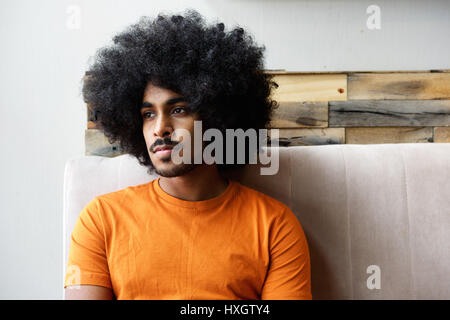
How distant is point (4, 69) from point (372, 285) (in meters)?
1.59

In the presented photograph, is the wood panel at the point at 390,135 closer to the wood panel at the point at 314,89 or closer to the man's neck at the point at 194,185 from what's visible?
the wood panel at the point at 314,89

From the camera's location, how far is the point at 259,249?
3.38ft

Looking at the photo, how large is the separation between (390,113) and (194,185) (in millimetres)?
817

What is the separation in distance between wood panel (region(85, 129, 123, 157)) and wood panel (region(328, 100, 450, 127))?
2.80 feet

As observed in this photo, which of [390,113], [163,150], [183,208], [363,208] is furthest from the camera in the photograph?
[390,113]

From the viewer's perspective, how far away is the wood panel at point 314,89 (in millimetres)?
1390

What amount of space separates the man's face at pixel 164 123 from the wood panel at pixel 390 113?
0.64 metres

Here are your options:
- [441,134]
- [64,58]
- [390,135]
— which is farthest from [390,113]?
[64,58]

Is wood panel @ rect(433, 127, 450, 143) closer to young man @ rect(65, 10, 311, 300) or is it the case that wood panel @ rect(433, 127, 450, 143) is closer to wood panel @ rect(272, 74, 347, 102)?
wood panel @ rect(272, 74, 347, 102)

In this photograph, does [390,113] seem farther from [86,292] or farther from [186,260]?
[86,292]

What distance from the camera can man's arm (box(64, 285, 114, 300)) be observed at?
3.15 feet

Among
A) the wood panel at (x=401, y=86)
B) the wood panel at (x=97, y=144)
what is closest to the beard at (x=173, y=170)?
the wood panel at (x=97, y=144)

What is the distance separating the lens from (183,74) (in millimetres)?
1022
